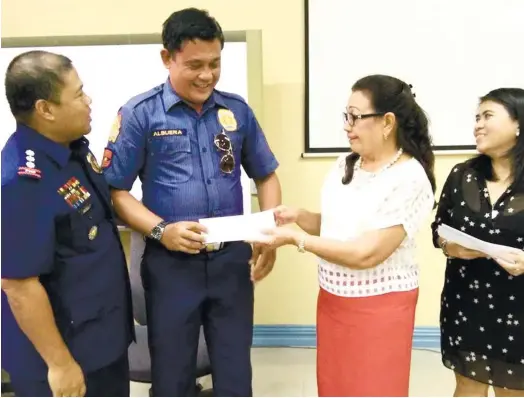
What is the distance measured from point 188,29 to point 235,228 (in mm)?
578

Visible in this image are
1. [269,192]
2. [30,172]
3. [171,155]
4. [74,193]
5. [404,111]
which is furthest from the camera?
[269,192]

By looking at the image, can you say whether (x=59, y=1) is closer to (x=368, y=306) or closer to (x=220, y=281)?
(x=220, y=281)

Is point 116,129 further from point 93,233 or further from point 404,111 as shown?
point 404,111

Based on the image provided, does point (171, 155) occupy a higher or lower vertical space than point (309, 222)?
higher

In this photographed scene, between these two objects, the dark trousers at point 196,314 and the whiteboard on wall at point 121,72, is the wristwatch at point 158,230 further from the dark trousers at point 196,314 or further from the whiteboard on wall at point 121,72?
the whiteboard on wall at point 121,72

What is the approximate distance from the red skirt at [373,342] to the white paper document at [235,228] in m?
0.29

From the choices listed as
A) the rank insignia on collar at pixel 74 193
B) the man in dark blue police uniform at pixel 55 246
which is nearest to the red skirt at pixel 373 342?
the man in dark blue police uniform at pixel 55 246

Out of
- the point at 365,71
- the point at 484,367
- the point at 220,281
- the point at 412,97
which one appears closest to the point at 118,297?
the point at 220,281

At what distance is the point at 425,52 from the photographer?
2664 millimetres

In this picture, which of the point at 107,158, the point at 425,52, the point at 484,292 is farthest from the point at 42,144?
the point at 425,52

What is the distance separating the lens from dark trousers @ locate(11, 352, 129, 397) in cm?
135

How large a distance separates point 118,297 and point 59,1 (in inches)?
80.9

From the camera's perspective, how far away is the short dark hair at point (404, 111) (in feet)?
4.67

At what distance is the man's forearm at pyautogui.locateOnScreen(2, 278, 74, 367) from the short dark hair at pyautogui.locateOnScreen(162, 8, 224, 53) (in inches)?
29.6
